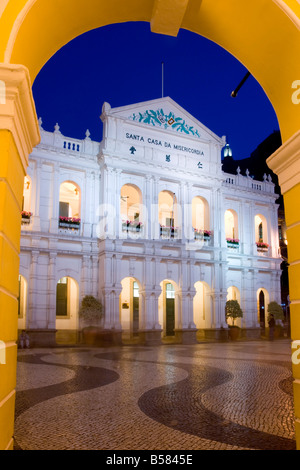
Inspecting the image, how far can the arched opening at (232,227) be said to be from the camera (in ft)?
96.7

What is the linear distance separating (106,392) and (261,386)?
3.62 m

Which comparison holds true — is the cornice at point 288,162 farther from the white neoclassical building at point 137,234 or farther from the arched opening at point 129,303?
the arched opening at point 129,303

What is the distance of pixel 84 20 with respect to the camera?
5160 mm

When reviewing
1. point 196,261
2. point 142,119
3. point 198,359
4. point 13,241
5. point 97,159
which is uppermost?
point 142,119

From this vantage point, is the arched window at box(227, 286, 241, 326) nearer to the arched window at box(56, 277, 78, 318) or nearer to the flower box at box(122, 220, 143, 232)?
the flower box at box(122, 220, 143, 232)

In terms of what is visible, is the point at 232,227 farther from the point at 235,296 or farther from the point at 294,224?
the point at 294,224

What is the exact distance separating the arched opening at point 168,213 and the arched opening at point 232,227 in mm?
4408

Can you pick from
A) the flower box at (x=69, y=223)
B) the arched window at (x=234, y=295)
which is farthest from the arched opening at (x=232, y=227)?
the flower box at (x=69, y=223)

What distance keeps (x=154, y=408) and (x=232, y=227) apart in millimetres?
26205

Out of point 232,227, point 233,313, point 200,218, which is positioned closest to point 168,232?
point 200,218

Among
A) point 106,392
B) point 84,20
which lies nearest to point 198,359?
point 106,392

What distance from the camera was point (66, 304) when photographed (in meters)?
25.6
